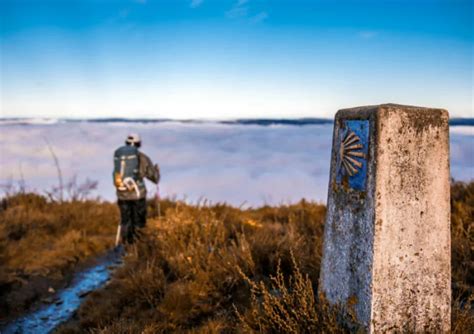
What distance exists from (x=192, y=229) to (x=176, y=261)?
2.88 ft

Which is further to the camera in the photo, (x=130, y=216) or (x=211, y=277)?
(x=130, y=216)

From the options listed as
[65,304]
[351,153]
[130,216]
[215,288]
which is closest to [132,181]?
[130,216]

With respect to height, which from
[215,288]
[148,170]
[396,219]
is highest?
[396,219]

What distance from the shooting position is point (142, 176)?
7684 mm

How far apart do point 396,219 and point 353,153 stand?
530 millimetres

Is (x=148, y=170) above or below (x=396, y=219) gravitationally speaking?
below

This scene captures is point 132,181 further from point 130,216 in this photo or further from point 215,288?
point 215,288

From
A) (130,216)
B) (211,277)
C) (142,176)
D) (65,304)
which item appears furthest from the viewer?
(130,216)

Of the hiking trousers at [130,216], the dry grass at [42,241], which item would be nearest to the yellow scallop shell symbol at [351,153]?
the dry grass at [42,241]

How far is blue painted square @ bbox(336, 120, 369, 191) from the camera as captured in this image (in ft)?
9.21

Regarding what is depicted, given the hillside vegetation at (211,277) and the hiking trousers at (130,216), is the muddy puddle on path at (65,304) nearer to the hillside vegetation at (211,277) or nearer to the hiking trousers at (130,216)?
the hillside vegetation at (211,277)

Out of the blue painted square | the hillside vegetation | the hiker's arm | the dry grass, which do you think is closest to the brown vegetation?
the hillside vegetation

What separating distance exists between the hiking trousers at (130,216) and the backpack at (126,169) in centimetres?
32

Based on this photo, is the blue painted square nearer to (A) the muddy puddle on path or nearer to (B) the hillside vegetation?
(B) the hillside vegetation
